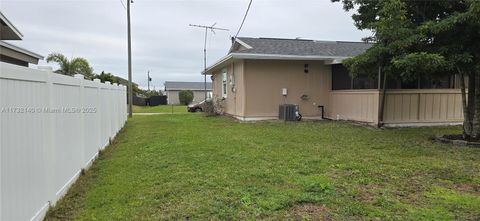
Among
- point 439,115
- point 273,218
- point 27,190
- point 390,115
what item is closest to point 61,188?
point 27,190

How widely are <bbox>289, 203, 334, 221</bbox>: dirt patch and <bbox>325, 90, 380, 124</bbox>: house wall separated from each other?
815 centimetres

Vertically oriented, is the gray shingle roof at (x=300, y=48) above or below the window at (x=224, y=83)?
above

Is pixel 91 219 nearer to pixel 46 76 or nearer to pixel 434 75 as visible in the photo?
pixel 46 76

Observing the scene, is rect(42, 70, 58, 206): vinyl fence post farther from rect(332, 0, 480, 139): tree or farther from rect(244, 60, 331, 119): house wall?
rect(244, 60, 331, 119): house wall

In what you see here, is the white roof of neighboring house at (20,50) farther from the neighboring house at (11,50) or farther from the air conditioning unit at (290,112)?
the air conditioning unit at (290,112)

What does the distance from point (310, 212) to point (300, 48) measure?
11633mm

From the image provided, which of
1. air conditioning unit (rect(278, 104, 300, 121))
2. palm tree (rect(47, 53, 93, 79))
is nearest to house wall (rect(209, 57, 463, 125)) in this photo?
air conditioning unit (rect(278, 104, 300, 121))

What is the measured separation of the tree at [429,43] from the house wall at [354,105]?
246 cm

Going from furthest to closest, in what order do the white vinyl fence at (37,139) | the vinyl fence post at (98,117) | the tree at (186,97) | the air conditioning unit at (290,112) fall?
the tree at (186,97)
the air conditioning unit at (290,112)
the vinyl fence post at (98,117)
the white vinyl fence at (37,139)

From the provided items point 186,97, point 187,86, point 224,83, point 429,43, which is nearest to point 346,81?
point 429,43

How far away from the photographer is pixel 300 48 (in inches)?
572

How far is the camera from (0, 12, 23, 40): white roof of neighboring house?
10.8 metres

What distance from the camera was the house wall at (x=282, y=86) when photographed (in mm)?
13438

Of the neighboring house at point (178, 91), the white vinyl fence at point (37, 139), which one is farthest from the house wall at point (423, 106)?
the neighboring house at point (178, 91)
